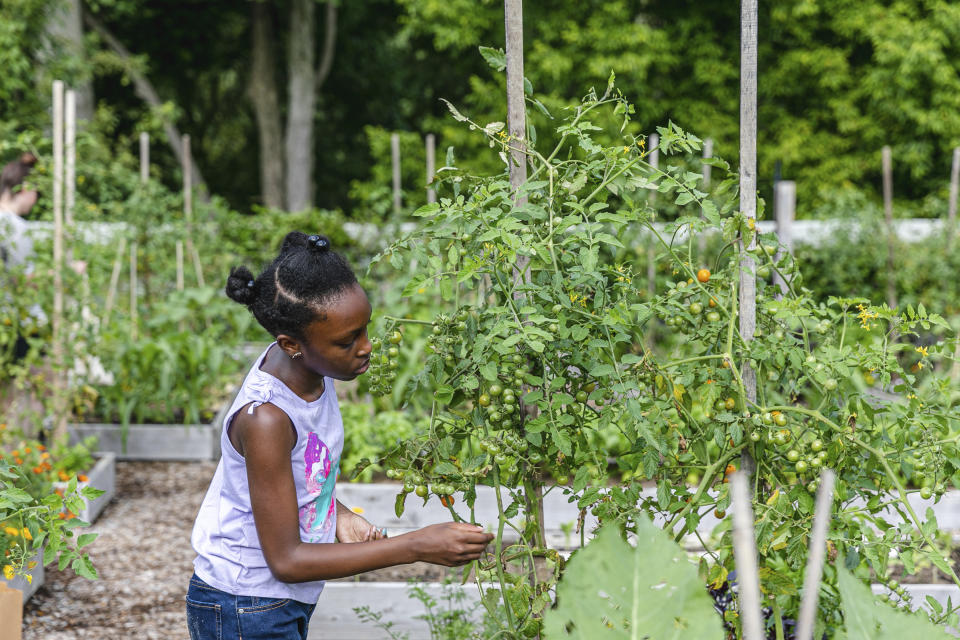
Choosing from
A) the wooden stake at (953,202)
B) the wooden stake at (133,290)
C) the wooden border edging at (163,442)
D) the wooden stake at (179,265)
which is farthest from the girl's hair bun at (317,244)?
the wooden stake at (953,202)

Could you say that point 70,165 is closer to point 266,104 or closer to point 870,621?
point 870,621

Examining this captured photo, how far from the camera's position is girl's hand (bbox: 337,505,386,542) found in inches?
81.7

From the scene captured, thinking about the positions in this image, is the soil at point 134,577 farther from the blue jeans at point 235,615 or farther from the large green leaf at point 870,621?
the large green leaf at point 870,621

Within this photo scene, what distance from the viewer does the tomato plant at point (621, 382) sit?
6.17ft

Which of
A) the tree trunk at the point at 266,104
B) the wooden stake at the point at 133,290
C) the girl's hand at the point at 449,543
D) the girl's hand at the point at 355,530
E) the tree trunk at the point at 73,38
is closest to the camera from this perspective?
the girl's hand at the point at 449,543

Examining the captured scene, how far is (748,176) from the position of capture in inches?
77.4

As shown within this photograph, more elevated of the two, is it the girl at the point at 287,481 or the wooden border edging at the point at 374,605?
the girl at the point at 287,481

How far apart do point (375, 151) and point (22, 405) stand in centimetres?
1096

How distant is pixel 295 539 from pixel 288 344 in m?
0.37

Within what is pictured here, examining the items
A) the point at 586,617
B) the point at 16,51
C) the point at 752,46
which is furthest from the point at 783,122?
the point at 586,617

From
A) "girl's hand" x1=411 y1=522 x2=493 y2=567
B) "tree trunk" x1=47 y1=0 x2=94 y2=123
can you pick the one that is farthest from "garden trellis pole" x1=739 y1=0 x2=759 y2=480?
"tree trunk" x1=47 y1=0 x2=94 y2=123

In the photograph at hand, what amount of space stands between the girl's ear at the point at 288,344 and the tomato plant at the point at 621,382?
0.21 metres

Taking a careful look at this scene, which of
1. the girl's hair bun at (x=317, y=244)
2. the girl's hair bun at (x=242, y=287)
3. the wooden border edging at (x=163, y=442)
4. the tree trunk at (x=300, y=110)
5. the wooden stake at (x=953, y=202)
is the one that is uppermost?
the tree trunk at (x=300, y=110)

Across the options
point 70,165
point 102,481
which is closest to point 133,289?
point 70,165
